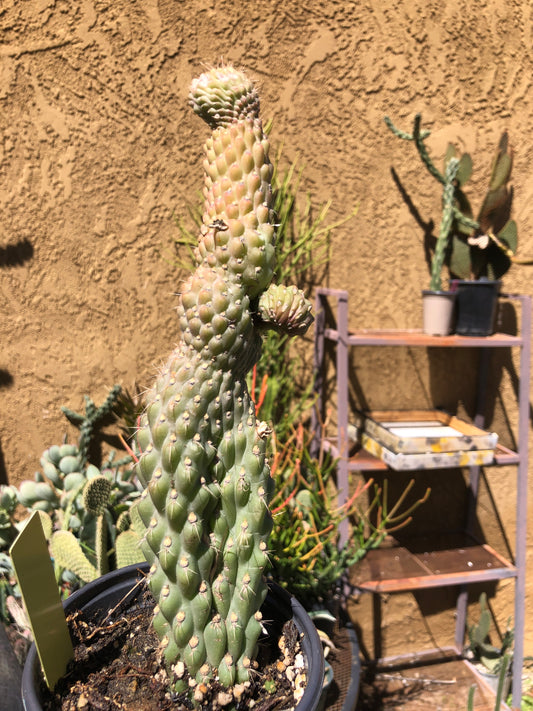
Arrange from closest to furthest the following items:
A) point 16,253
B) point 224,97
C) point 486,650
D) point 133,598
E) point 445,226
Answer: point 224,97, point 133,598, point 16,253, point 445,226, point 486,650

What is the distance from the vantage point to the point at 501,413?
169 cm

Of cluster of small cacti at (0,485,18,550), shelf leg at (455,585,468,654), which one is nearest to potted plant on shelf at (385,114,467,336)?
shelf leg at (455,585,468,654)

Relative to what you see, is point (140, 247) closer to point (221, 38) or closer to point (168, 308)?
point (168, 308)

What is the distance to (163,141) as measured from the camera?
4.47ft

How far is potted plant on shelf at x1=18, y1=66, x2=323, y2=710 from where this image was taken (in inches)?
25.6

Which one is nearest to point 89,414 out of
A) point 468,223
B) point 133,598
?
point 133,598

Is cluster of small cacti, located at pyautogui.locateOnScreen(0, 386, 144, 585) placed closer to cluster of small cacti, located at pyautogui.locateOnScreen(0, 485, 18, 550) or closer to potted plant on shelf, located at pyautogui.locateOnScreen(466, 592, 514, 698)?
cluster of small cacti, located at pyautogui.locateOnScreen(0, 485, 18, 550)

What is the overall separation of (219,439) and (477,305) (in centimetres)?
101

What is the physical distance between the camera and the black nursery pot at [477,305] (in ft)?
4.62

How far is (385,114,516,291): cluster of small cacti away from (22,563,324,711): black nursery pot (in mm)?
986

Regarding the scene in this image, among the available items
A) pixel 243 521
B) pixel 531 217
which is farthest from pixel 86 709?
pixel 531 217

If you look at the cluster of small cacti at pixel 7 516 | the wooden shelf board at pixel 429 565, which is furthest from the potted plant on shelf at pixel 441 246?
the cluster of small cacti at pixel 7 516

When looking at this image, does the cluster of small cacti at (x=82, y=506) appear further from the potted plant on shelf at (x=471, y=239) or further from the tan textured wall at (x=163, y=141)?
the potted plant on shelf at (x=471, y=239)

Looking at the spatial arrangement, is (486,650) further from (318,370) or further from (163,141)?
(163,141)
